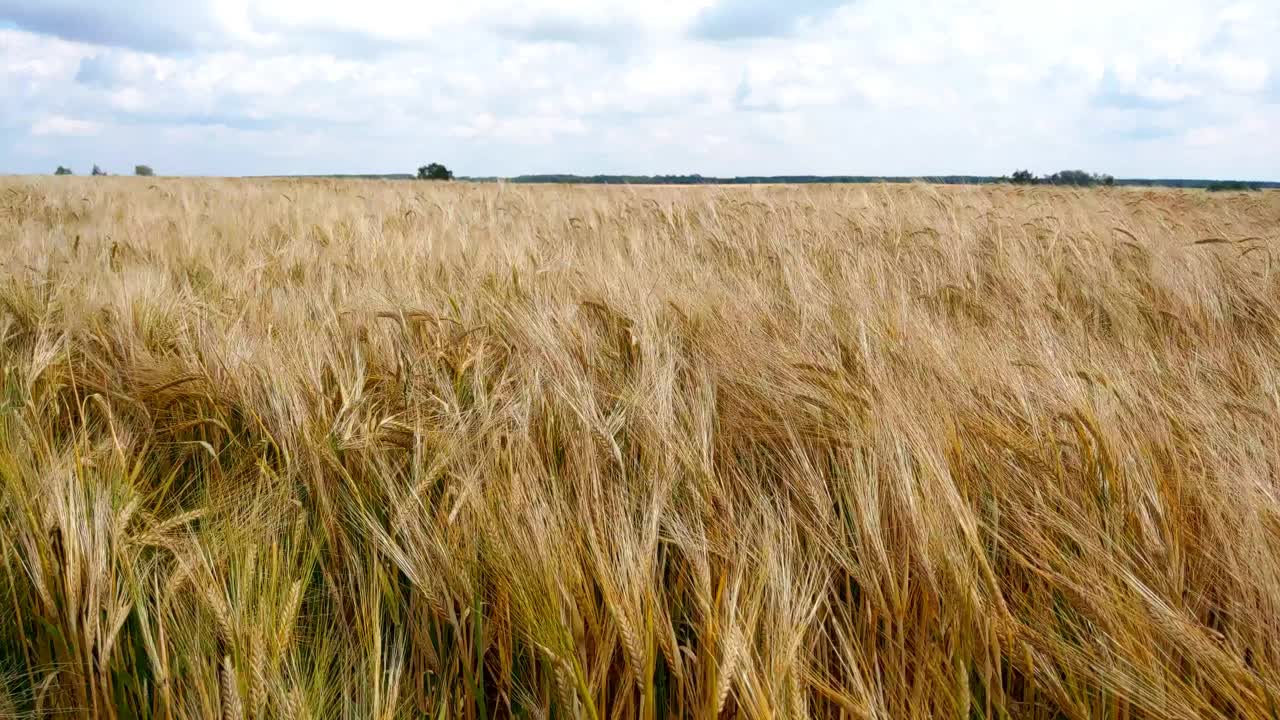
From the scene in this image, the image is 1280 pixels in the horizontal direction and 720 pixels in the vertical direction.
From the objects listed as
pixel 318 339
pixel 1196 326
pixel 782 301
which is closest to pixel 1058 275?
pixel 1196 326

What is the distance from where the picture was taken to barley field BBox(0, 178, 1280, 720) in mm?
865

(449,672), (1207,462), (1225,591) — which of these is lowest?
(449,672)

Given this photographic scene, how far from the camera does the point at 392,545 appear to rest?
39.3 inches

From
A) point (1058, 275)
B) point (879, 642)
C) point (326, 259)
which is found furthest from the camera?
point (326, 259)

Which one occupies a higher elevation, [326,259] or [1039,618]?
[326,259]

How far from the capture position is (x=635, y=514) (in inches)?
45.9

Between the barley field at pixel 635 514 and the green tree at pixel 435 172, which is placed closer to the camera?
the barley field at pixel 635 514

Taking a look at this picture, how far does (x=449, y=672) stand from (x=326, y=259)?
2763mm

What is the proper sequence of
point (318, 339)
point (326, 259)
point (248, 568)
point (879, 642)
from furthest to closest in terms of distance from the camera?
point (326, 259), point (318, 339), point (879, 642), point (248, 568)

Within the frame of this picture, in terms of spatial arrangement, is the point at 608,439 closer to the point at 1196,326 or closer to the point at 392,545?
the point at 392,545

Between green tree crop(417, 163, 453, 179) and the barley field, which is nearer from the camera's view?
the barley field

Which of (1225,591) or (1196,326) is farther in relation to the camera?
(1196,326)

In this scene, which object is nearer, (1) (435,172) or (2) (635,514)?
(2) (635,514)

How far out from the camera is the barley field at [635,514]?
86 centimetres
